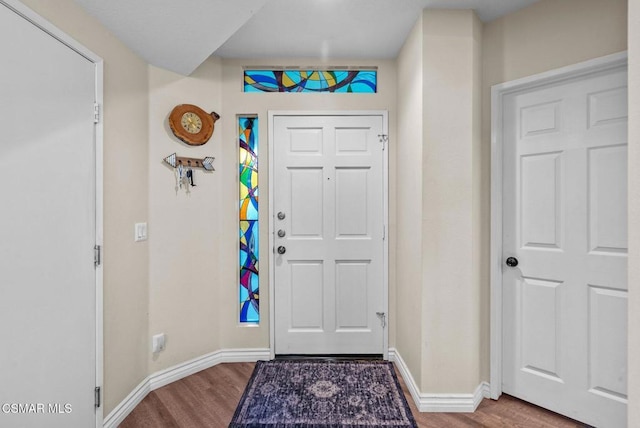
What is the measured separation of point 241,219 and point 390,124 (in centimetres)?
142

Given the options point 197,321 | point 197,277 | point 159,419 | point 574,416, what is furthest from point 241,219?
point 574,416

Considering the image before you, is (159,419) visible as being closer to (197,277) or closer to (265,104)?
(197,277)

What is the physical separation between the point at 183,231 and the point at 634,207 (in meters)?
2.40

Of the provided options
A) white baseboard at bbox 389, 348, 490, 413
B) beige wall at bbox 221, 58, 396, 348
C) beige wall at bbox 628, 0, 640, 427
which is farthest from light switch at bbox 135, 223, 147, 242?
beige wall at bbox 628, 0, 640, 427

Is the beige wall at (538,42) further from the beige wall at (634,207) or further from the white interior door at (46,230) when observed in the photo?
the white interior door at (46,230)

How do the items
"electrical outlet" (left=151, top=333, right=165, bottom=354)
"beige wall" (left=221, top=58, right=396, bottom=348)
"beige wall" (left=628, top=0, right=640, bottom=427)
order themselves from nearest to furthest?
1. "beige wall" (left=628, top=0, right=640, bottom=427)
2. "electrical outlet" (left=151, top=333, right=165, bottom=354)
3. "beige wall" (left=221, top=58, right=396, bottom=348)

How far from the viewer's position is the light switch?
208 centimetres

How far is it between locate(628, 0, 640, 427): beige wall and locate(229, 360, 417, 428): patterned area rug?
3.97ft

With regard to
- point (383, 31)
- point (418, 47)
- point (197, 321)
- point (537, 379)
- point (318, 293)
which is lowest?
point (537, 379)

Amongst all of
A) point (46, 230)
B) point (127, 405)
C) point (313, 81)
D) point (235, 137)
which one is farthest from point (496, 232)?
point (127, 405)

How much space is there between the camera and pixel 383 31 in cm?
221

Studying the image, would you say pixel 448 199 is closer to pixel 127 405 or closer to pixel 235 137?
pixel 235 137

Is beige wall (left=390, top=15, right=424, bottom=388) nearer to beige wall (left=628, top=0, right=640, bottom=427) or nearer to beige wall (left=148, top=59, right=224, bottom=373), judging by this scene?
beige wall (left=628, top=0, right=640, bottom=427)

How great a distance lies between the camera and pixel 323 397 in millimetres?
2084
